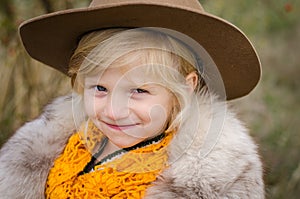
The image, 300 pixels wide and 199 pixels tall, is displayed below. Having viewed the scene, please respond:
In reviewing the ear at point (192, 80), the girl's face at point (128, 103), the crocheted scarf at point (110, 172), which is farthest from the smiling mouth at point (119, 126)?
the ear at point (192, 80)

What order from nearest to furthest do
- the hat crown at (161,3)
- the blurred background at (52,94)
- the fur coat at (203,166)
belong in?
the hat crown at (161,3), the fur coat at (203,166), the blurred background at (52,94)

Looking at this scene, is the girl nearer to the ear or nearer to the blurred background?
the ear

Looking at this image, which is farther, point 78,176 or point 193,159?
point 78,176

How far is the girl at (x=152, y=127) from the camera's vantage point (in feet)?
7.73

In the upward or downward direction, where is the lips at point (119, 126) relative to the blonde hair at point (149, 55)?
downward

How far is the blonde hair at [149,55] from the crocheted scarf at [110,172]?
0.13 metres

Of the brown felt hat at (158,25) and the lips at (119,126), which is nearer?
the brown felt hat at (158,25)

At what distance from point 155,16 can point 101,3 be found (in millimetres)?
232

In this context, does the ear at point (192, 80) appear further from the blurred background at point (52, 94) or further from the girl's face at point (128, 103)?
the blurred background at point (52, 94)

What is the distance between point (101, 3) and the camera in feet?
7.89

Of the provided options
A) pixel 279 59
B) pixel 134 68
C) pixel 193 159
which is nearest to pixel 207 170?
pixel 193 159

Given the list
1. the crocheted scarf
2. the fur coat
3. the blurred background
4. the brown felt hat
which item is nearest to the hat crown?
the brown felt hat

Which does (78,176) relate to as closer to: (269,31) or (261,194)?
(261,194)

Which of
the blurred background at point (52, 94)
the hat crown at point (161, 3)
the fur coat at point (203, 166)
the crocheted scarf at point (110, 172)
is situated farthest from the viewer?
the blurred background at point (52, 94)
